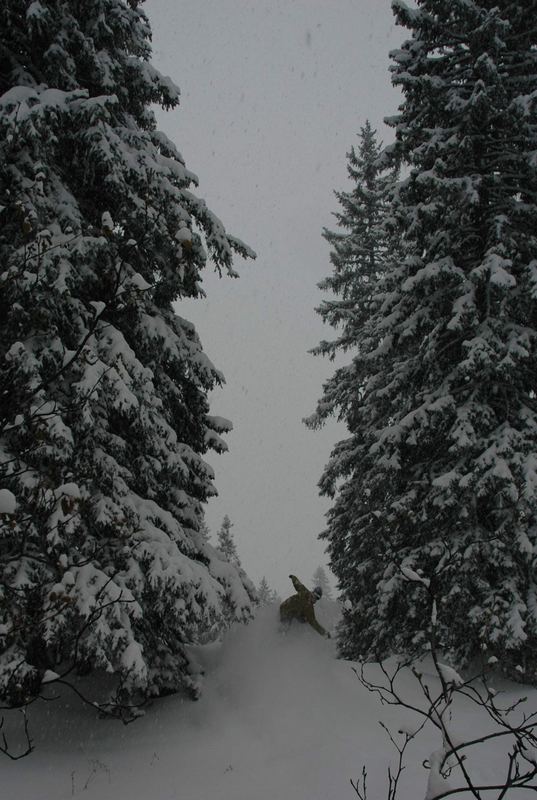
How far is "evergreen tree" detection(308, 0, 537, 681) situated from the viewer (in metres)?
7.79

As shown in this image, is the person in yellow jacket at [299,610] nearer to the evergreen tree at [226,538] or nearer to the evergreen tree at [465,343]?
the evergreen tree at [465,343]

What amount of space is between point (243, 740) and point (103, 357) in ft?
16.8

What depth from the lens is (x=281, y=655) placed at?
841 cm

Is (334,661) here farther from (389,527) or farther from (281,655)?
(389,527)

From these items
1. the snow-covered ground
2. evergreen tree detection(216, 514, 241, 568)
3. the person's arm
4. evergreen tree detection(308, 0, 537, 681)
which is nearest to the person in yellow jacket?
the person's arm

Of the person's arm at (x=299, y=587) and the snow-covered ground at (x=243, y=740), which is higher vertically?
the person's arm at (x=299, y=587)

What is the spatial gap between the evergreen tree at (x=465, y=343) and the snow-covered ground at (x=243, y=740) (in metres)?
1.51

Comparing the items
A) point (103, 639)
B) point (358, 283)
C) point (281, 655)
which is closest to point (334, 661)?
point (281, 655)

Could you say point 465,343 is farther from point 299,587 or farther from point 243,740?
point 243,740

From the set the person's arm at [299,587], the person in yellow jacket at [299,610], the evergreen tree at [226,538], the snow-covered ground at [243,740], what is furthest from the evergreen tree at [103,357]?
the evergreen tree at [226,538]

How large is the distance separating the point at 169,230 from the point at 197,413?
9.27ft

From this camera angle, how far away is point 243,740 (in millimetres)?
6637

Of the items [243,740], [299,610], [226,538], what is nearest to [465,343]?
[299,610]

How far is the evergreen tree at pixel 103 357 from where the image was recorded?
217 inches
